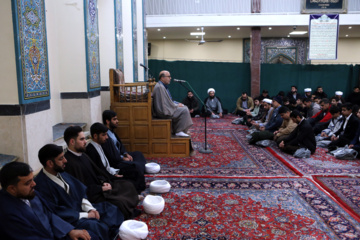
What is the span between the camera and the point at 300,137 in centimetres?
484

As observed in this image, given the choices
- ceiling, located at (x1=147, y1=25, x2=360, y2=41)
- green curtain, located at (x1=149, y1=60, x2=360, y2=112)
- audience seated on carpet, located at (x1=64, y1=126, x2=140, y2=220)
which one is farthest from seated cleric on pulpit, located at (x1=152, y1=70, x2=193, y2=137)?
ceiling, located at (x1=147, y1=25, x2=360, y2=41)

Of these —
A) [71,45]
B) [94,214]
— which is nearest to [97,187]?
[94,214]

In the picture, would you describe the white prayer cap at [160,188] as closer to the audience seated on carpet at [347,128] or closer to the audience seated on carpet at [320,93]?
the audience seated on carpet at [347,128]

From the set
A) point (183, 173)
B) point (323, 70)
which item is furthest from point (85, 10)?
point (323, 70)

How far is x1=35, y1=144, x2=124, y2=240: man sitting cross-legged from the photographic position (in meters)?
2.15

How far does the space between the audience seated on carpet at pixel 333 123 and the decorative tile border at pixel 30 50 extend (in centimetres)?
447

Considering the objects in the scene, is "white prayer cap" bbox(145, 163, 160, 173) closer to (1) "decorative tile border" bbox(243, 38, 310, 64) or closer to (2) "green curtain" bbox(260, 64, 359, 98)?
(2) "green curtain" bbox(260, 64, 359, 98)

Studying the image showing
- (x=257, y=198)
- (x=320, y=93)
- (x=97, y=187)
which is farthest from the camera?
(x=320, y=93)

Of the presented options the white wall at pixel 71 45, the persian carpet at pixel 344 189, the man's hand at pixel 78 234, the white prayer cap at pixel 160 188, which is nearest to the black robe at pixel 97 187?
the white prayer cap at pixel 160 188

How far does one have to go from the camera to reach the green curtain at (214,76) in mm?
10000

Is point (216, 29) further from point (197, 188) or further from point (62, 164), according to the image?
point (62, 164)

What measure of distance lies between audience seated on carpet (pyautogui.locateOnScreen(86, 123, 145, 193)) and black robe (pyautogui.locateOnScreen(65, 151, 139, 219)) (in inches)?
7.8

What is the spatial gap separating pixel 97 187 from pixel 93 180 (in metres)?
0.14

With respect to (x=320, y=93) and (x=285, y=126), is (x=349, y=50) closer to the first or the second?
(x=320, y=93)
